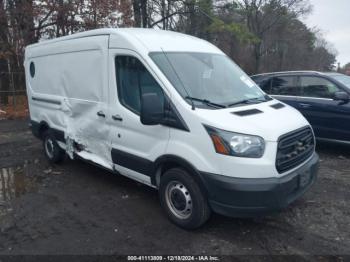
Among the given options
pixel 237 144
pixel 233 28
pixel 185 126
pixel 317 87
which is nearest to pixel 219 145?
pixel 237 144

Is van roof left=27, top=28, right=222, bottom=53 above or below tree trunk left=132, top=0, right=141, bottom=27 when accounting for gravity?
below

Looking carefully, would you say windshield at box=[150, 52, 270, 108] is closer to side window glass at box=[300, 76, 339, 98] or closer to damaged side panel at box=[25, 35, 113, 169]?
damaged side panel at box=[25, 35, 113, 169]

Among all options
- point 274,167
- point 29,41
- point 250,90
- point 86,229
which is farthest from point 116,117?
point 29,41

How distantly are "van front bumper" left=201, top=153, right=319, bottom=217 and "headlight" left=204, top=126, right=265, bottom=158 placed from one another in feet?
0.86

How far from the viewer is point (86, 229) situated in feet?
13.1

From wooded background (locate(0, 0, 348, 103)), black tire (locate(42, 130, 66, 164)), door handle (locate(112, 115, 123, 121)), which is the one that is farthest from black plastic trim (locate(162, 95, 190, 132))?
wooded background (locate(0, 0, 348, 103))

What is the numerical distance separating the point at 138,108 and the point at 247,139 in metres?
1.50

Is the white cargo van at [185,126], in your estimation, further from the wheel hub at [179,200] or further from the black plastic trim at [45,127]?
the black plastic trim at [45,127]

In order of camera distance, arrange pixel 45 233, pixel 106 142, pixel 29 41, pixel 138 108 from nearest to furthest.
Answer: pixel 45 233
pixel 138 108
pixel 106 142
pixel 29 41

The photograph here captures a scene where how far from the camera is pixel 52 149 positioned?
21.0 feet

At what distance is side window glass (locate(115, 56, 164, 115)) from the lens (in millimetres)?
4053

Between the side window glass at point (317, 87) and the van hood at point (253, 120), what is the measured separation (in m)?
3.25

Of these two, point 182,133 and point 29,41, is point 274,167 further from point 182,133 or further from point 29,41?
point 29,41

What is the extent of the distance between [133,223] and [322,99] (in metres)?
4.78
